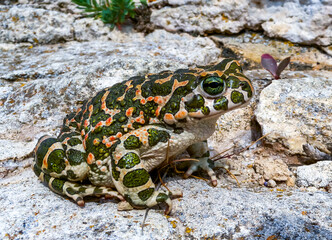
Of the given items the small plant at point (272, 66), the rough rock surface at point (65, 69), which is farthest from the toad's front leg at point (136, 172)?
the small plant at point (272, 66)

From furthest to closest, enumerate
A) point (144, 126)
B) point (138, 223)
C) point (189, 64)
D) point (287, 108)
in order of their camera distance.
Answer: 1. point (189, 64)
2. point (287, 108)
3. point (144, 126)
4. point (138, 223)

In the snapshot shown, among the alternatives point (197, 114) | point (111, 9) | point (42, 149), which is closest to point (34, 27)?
point (111, 9)

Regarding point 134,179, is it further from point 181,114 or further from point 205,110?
point 205,110

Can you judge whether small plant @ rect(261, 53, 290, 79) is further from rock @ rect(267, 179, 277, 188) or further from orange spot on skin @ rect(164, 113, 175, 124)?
orange spot on skin @ rect(164, 113, 175, 124)

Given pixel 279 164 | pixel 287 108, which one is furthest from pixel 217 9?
pixel 279 164

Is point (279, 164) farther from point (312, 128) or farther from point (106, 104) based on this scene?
point (106, 104)

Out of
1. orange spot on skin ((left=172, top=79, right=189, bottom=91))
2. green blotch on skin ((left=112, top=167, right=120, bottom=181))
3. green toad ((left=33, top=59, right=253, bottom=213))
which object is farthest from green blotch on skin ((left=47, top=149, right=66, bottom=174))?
Result: orange spot on skin ((left=172, top=79, right=189, bottom=91))
